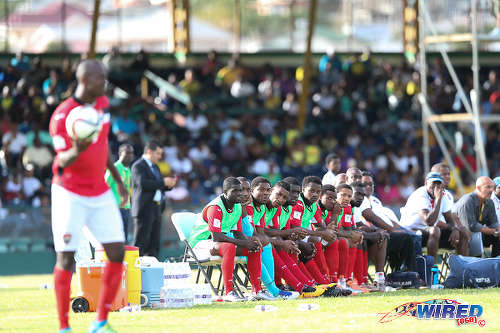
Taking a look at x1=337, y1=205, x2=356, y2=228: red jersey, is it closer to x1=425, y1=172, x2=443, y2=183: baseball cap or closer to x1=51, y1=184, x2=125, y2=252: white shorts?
x1=425, y1=172, x2=443, y2=183: baseball cap

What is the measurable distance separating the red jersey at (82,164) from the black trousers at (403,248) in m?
6.71

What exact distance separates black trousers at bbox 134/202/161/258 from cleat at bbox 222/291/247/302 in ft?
12.7

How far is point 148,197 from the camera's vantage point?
50.4ft

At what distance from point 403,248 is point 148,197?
3999 mm

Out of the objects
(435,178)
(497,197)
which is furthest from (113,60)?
(435,178)

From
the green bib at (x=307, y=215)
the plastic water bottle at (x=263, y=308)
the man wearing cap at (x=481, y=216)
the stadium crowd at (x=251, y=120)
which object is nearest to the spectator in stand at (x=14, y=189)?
the stadium crowd at (x=251, y=120)

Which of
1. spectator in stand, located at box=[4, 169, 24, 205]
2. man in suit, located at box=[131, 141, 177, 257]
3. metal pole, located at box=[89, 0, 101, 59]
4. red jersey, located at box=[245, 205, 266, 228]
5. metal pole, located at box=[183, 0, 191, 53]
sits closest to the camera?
red jersey, located at box=[245, 205, 266, 228]

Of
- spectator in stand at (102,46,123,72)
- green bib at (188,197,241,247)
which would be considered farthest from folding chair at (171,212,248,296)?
spectator in stand at (102,46,123,72)

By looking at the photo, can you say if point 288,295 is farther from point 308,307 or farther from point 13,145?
point 13,145

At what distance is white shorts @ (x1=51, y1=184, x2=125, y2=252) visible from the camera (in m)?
7.96

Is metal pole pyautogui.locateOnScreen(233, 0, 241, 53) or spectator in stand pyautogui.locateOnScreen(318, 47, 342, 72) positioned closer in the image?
spectator in stand pyautogui.locateOnScreen(318, 47, 342, 72)

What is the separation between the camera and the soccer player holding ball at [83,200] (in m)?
7.95

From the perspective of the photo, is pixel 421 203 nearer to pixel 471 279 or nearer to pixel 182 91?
pixel 471 279

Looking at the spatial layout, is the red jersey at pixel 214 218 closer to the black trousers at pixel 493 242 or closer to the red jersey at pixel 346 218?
the red jersey at pixel 346 218
